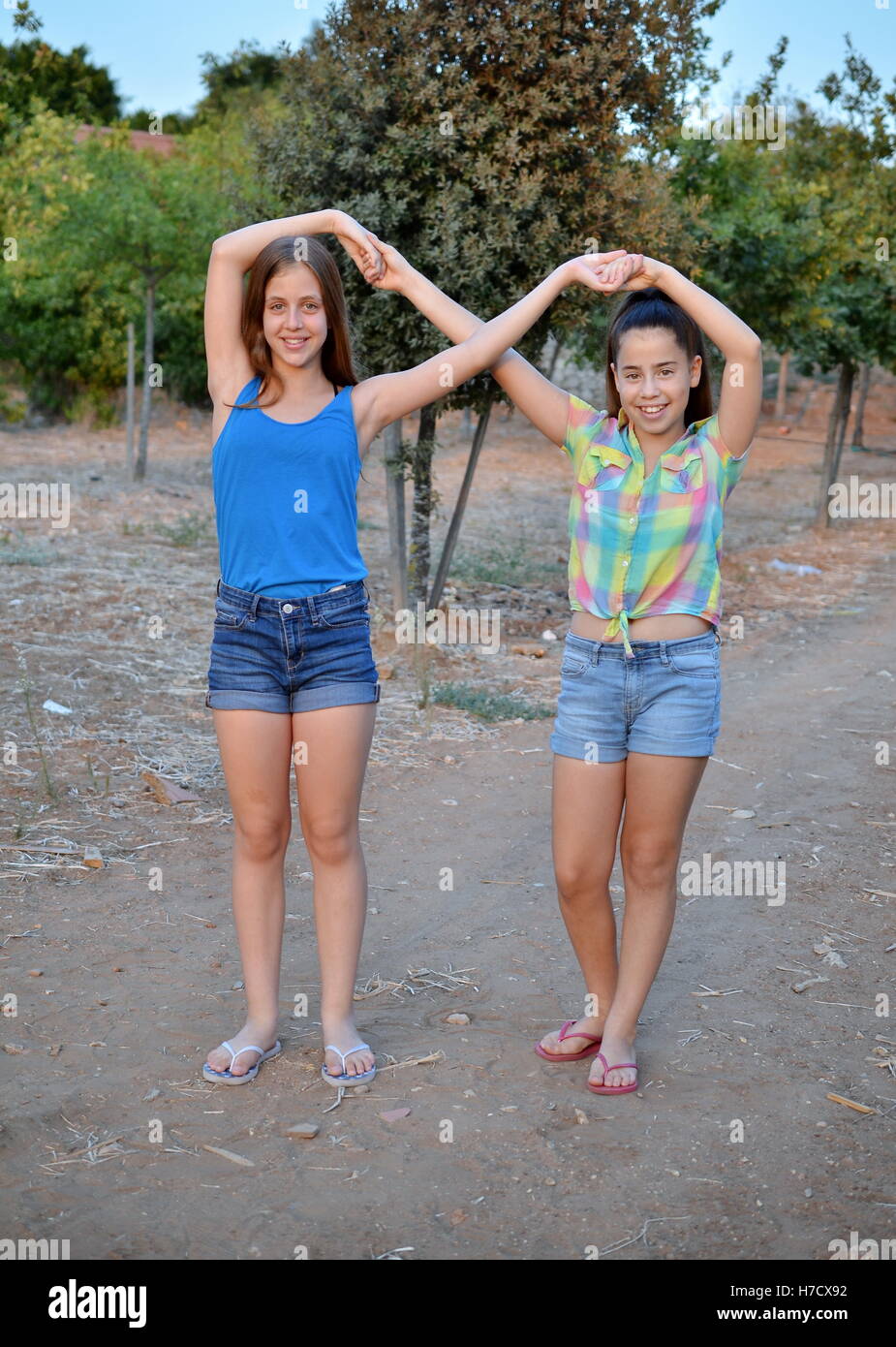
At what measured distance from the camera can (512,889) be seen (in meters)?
4.79

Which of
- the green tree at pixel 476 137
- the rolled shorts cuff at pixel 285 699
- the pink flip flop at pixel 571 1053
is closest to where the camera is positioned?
the rolled shorts cuff at pixel 285 699

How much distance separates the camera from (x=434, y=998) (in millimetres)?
3883

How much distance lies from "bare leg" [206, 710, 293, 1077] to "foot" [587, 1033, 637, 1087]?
0.89 m

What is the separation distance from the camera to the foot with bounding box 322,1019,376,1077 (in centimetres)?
331

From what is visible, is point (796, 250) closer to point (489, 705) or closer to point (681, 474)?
point (489, 705)

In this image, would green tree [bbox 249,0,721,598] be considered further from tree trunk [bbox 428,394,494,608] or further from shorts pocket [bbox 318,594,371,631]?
shorts pocket [bbox 318,594,371,631]

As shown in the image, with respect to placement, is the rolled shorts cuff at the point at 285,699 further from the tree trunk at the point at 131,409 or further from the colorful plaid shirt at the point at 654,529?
the tree trunk at the point at 131,409

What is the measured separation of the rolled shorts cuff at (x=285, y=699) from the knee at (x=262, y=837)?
0.31 metres

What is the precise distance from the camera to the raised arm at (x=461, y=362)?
3.16 m

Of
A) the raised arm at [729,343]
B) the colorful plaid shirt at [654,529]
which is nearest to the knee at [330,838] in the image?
the colorful plaid shirt at [654,529]

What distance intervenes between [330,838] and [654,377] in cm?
145

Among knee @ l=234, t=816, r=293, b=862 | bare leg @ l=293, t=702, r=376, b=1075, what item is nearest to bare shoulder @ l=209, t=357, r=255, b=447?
bare leg @ l=293, t=702, r=376, b=1075
